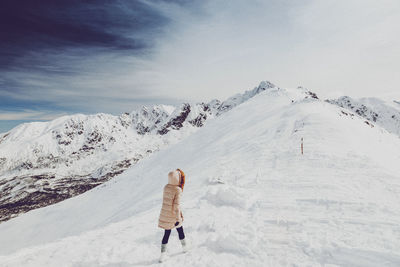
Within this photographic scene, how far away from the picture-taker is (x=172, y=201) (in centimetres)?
594

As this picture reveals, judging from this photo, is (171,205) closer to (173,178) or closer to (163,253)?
(173,178)

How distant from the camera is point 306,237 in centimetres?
636

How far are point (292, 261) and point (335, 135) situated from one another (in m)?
14.2

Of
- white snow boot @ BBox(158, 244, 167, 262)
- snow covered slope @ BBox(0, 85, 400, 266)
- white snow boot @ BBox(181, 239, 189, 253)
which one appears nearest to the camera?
snow covered slope @ BBox(0, 85, 400, 266)

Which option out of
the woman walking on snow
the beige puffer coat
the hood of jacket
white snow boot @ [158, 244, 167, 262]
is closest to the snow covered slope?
white snow boot @ [158, 244, 167, 262]

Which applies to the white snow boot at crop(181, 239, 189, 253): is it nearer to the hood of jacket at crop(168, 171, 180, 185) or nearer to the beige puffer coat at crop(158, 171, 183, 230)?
the beige puffer coat at crop(158, 171, 183, 230)

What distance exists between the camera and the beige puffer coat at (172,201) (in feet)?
19.3

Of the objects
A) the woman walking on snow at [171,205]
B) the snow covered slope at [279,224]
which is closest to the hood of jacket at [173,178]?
the woman walking on snow at [171,205]

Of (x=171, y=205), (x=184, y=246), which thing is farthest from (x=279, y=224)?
(x=171, y=205)

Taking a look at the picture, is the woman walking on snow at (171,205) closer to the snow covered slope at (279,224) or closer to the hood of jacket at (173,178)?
the hood of jacket at (173,178)

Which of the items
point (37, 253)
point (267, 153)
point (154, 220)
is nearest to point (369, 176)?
point (267, 153)

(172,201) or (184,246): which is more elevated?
(172,201)

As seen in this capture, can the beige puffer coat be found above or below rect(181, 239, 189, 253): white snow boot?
above

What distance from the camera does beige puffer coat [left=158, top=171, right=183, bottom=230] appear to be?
19.3ft
